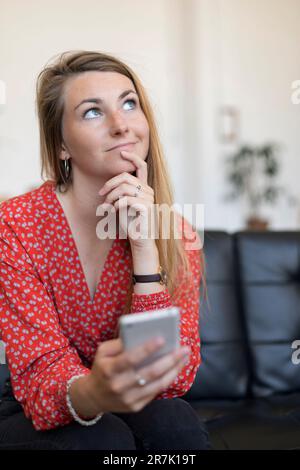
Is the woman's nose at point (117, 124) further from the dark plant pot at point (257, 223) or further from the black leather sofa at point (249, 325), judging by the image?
the dark plant pot at point (257, 223)

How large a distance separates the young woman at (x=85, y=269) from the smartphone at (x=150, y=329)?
256 mm

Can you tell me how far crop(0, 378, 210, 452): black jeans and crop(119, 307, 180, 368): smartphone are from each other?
310 mm

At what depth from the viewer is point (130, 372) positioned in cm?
75

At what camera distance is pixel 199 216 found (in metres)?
1.70

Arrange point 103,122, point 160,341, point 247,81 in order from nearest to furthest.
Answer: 1. point 160,341
2. point 103,122
3. point 247,81

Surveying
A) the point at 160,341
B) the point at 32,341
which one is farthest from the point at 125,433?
the point at 160,341

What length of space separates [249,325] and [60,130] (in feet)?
2.64

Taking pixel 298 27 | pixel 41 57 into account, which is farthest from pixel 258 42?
pixel 41 57

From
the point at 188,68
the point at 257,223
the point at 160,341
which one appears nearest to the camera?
the point at 160,341

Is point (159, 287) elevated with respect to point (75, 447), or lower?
elevated

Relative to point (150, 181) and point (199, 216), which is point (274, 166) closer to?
point (199, 216)

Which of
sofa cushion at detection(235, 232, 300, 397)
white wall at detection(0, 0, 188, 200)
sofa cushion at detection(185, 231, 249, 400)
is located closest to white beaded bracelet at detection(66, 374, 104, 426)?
sofa cushion at detection(185, 231, 249, 400)

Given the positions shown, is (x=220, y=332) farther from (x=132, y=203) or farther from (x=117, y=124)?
(x=117, y=124)
